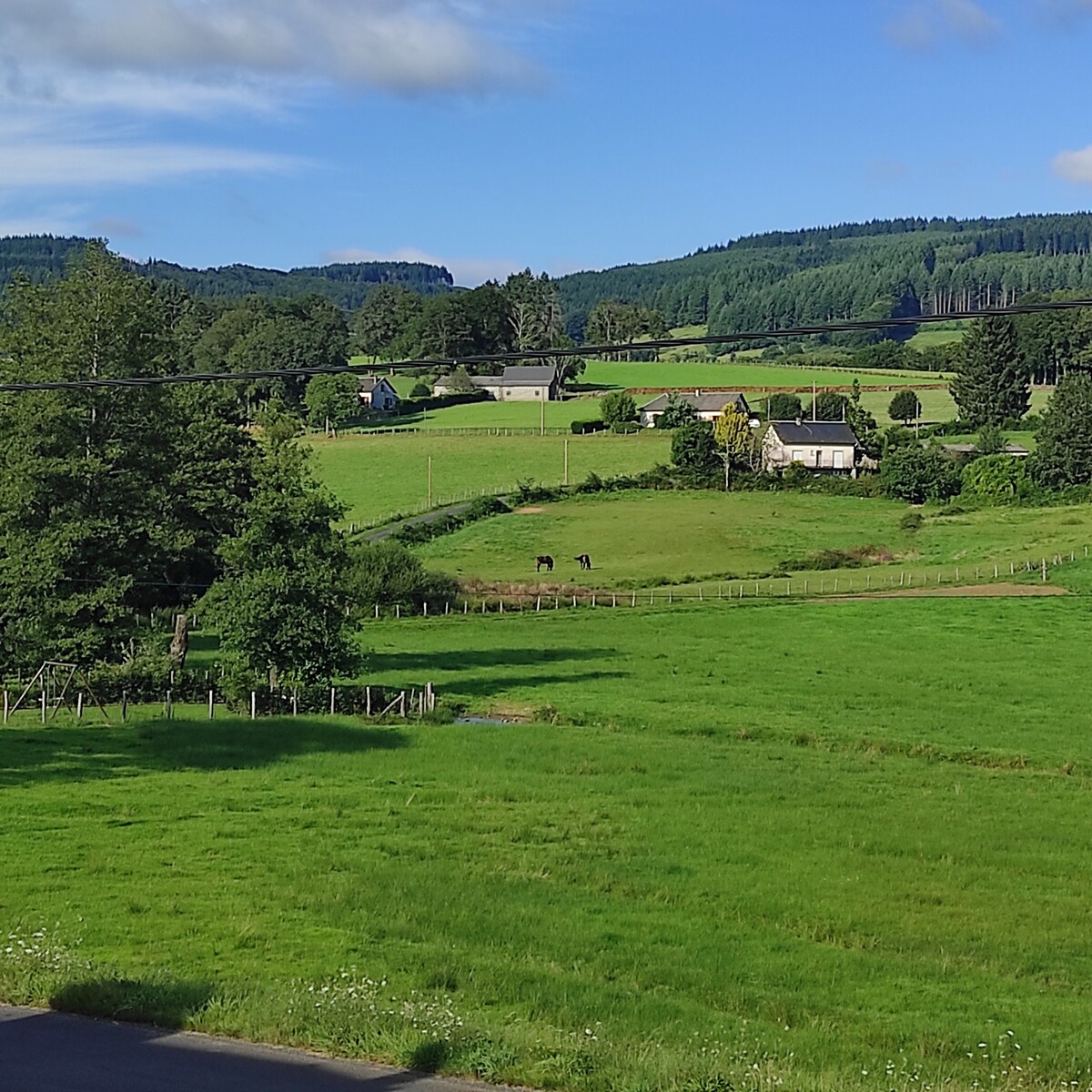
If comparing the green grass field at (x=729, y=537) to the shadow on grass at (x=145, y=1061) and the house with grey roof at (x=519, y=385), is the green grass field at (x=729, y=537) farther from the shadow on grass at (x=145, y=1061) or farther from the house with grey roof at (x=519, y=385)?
the shadow on grass at (x=145, y=1061)

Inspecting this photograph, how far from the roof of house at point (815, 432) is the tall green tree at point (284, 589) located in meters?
77.4

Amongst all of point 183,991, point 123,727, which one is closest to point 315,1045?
point 183,991

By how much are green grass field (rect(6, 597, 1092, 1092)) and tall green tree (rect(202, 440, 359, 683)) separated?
311cm

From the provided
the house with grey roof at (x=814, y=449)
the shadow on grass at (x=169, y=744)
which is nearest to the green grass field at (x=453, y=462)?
the house with grey roof at (x=814, y=449)

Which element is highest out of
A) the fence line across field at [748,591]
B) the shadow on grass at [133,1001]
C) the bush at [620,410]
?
the bush at [620,410]

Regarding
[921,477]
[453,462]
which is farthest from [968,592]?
[453,462]

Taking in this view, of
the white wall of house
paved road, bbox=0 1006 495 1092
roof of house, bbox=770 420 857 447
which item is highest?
roof of house, bbox=770 420 857 447

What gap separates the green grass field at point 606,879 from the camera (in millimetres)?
13250

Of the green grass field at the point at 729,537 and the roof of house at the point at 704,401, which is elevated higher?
the roof of house at the point at 704,401

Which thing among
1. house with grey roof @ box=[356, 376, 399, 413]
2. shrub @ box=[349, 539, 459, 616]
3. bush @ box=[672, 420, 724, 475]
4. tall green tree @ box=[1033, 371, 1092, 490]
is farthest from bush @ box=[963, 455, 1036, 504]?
house with grey roof @ box=[356, 376, 399, 413]

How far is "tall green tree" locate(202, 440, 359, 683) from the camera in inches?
1633

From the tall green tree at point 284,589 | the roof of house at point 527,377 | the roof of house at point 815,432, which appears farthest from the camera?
the roof of house at point 527,377

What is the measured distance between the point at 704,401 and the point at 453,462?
31.9 meters

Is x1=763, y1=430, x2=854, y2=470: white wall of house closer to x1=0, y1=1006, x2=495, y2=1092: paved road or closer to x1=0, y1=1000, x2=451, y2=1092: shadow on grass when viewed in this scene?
x1=0, y1=1000, x2=451, y2=1092: shadow on grass
